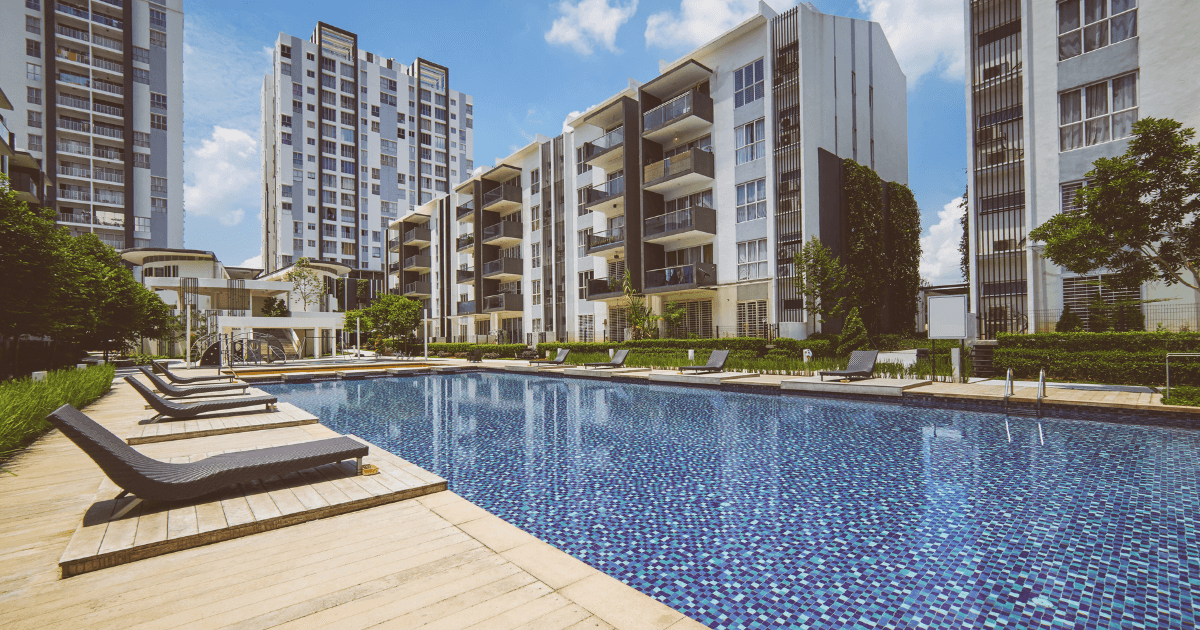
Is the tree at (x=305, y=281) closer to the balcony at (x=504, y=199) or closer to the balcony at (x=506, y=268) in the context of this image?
the balcony at (x=506, y=268)

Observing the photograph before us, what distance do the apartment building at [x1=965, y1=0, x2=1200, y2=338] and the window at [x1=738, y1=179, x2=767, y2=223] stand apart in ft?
25.4

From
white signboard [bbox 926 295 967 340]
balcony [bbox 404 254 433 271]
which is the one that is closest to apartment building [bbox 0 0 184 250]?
balcony [bbox 404 254 433 271]

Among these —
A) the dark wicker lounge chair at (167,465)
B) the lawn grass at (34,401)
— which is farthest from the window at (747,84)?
Result: the lawn grass at (34,401)

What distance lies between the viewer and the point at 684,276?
2497 cm

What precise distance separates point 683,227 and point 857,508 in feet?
68.5

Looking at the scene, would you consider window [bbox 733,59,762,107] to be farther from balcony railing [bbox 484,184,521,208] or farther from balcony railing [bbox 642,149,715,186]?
balcony railing [bbox 484,184,521,208]

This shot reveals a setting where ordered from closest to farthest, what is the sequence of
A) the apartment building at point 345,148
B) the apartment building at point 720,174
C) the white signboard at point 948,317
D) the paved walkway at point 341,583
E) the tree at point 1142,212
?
the paved walkway at point 341,583 < the tree at point 1142,212 < the white signboard at point 948,317 < the apartment building at point 720,174 < the apartment building at point 345,148

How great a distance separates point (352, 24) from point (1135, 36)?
258 ft

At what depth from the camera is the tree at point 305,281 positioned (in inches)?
1583

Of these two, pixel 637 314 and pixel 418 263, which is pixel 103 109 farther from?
pixel 637 314

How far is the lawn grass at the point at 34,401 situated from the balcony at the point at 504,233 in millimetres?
26990

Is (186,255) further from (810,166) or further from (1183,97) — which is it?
(1183,97)

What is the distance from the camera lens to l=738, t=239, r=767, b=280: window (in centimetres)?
2330

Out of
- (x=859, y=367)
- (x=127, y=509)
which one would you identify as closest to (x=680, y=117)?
(x=859, y=367)
